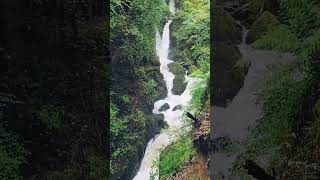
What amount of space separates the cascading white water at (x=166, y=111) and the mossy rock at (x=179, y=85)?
0.02 metres

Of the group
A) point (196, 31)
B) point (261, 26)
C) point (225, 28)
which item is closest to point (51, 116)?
point (196, 31)

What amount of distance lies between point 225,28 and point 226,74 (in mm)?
277

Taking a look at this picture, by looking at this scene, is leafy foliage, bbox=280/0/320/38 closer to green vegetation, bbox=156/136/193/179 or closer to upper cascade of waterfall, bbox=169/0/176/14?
upper cascade of waterfall, bbox=169/0/176/14

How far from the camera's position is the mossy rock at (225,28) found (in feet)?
9.03

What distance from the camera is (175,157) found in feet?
10.3

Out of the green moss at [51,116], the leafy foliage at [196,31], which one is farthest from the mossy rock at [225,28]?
the green moss at [51,116]

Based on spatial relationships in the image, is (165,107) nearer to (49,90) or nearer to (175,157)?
(175,157)

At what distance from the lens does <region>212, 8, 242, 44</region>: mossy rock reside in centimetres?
275

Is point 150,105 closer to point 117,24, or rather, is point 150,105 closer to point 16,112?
point 117,24

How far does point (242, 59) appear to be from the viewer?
2736mm

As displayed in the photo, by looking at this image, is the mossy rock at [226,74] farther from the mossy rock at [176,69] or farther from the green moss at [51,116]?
the green moss at [51,116]

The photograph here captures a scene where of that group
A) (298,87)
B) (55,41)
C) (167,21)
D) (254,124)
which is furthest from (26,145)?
(298,87)

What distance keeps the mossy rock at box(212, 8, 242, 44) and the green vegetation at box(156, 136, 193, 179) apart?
0.73 m

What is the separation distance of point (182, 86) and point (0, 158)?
1305 mm
